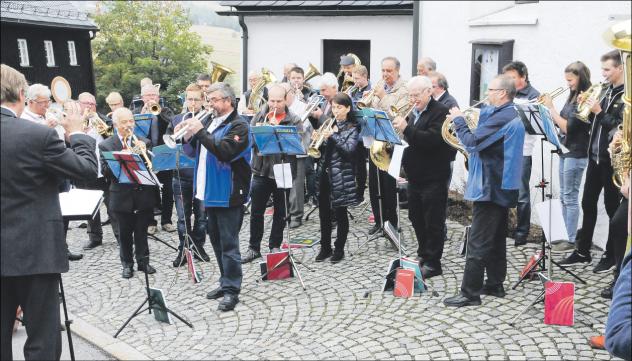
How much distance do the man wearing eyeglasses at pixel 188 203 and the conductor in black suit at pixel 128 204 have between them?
1.51ft

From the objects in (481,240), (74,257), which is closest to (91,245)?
(74,257)

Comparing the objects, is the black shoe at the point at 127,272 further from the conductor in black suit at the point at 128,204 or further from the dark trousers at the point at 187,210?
the dark trousers at the point at 187,210

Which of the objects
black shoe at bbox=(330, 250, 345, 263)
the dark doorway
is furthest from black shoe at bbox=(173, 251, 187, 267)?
the dark doorway

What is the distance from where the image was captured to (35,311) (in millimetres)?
4031

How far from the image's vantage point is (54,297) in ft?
13.5

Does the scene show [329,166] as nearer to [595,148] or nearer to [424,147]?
[424,147]

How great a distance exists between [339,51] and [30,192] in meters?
11.6

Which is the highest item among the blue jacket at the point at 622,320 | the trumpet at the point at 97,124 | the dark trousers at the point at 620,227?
the trumpet at the point at 97,124

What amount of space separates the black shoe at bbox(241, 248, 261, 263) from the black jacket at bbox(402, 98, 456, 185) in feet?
7.32

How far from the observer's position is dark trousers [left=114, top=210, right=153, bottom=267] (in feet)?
23.9

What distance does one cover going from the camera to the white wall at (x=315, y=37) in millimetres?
13570

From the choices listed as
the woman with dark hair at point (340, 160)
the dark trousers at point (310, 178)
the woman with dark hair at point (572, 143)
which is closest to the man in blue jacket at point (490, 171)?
the woman with dark hair at point (572, 143)

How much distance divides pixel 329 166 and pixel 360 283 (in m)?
1.39

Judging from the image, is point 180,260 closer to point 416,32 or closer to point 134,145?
point 134,145
